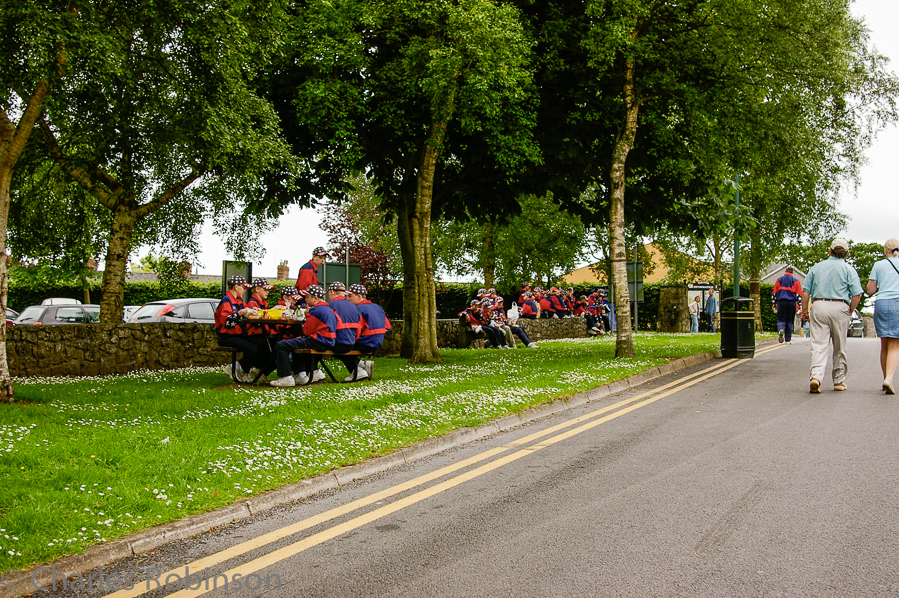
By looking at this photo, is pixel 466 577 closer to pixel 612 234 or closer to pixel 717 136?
pixel 612 234

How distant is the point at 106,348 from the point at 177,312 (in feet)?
18.0

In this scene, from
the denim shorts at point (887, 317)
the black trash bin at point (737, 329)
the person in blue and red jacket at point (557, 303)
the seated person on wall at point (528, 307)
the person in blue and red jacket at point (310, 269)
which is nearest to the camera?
the denim shorts at point (887, 317)

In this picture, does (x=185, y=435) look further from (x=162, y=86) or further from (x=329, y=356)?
(x=162, y=86)

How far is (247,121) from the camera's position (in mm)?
11461

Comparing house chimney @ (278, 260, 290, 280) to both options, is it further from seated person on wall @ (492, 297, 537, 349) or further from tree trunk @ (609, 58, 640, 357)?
tree trunk @ (609, 58, 640, 357)

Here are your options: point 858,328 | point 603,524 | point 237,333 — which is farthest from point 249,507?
point 858,328

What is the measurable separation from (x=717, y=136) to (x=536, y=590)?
47.4 feet

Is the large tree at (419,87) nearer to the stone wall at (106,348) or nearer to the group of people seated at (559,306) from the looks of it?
the stone wall at (106,348)

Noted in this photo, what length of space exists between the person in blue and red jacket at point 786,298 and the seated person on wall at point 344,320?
16.3m

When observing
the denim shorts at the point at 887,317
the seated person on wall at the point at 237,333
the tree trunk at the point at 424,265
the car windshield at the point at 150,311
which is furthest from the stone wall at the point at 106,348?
the denim shorts at the point at 887,317

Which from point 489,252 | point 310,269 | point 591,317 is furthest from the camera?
point 489,252

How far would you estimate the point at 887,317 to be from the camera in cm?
1044

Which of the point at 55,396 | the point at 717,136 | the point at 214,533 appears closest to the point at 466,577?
the point at 214,533

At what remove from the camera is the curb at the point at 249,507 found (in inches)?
162
